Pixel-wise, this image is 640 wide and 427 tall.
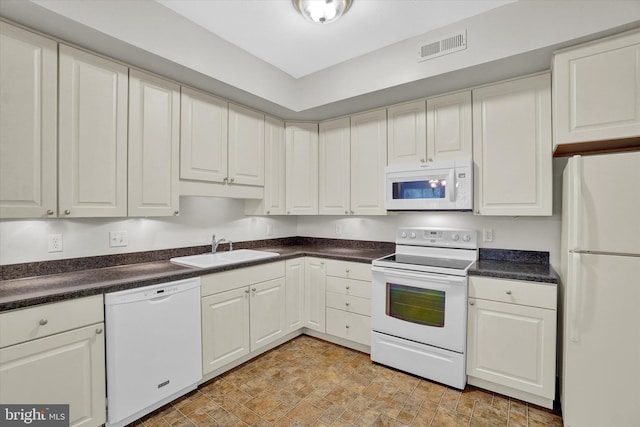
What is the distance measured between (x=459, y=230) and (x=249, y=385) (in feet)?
7.14

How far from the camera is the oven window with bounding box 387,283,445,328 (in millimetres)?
2311

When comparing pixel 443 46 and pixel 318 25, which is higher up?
pixel 318 25

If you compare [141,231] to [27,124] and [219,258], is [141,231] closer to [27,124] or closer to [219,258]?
[219,258]

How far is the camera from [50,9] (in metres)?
1.56

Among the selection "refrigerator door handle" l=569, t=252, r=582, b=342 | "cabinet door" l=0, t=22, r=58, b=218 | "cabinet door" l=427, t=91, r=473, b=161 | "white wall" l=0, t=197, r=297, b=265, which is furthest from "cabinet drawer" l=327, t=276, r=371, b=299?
"cabinet door" l=0, t=22, r=58, b=218

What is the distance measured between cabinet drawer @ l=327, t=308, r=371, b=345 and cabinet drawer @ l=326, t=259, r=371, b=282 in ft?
1.17

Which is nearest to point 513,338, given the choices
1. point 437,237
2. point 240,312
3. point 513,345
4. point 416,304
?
point 513,345

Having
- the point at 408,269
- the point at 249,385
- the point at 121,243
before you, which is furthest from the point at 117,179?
the point at 408,269

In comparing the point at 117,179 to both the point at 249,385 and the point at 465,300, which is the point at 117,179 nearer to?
the point at 249,385

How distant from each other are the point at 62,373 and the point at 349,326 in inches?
82.5

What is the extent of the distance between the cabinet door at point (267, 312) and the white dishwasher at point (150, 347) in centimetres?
54

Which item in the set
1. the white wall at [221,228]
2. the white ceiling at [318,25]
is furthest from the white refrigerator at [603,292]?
the white ceiling at [318,25]

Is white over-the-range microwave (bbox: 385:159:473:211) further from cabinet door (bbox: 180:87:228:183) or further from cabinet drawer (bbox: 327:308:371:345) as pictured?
cabinet door (bbox: 180:87:228:183)

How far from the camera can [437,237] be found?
2789 millimetres
